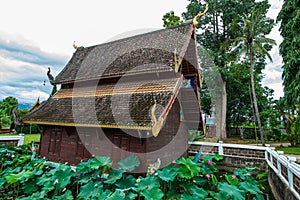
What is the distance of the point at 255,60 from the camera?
62.6 feet

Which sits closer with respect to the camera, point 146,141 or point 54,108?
point 146,141

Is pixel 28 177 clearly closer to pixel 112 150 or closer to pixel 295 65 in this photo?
pixel 112 150

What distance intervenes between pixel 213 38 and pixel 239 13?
3402mm

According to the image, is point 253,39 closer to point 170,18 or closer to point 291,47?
point 291,47

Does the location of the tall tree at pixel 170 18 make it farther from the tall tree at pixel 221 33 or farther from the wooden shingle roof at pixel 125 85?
the wooden shingle roof at pixel 125 85

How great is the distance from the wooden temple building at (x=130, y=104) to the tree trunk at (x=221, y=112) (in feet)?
35.1

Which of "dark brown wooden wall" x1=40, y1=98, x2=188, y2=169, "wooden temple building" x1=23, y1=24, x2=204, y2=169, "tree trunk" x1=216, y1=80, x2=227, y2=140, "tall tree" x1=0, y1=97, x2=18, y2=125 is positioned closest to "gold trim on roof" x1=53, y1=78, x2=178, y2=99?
"wooden temple building" x1=23, y1=24, x2=204, y2=169

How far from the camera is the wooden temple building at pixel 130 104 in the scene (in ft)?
19.0

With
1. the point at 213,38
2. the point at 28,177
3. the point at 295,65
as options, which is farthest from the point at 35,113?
the point at 213,38

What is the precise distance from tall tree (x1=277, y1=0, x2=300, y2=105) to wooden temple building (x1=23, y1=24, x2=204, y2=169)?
8.41m

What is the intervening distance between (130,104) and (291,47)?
1274 cm

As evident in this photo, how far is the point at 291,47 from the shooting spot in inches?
485

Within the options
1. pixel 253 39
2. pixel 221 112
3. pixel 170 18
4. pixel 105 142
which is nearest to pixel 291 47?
pixel 253 39

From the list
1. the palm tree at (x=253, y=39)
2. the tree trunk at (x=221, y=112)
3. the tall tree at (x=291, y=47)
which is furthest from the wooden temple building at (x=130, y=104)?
the tree trunk at (x=221, y=112)
